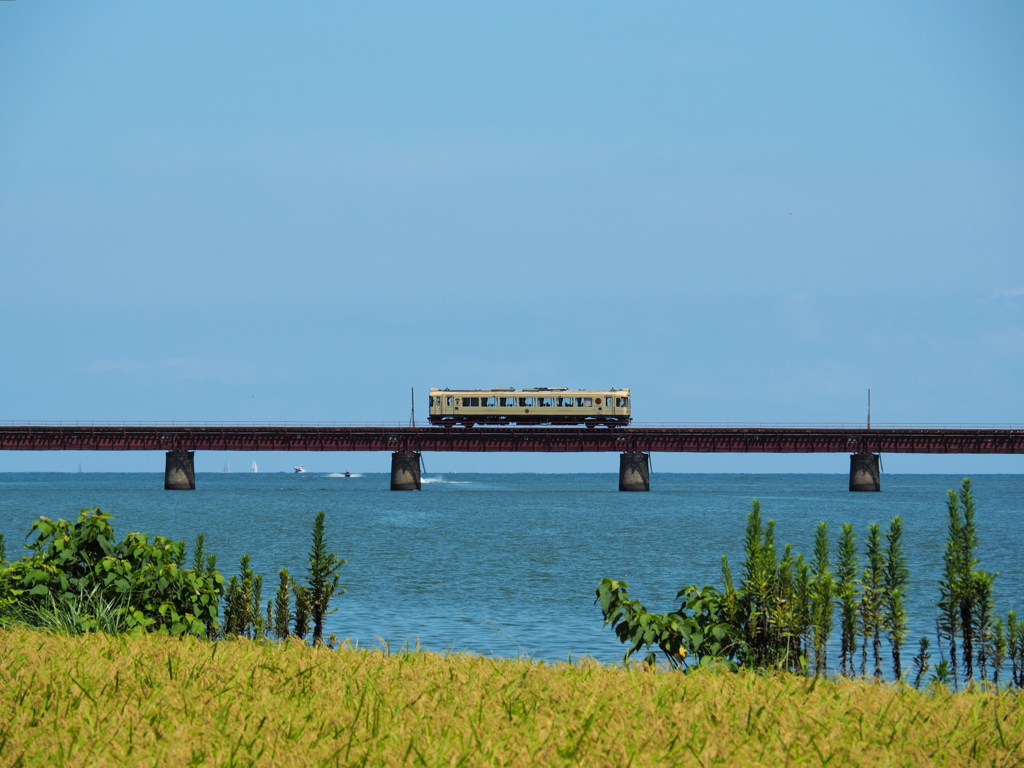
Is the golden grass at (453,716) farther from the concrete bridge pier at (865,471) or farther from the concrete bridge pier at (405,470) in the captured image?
the concrete bridge pier at (865,471)

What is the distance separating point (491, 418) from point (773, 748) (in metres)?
75.7

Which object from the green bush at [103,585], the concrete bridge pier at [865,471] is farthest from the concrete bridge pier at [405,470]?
the green bush at [103,585]

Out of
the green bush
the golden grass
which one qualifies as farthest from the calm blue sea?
the golden grass

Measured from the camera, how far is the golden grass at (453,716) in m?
5.63

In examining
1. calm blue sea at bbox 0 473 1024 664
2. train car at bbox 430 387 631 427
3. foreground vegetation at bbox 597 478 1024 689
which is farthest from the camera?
train car at bbox 430 387 631 427

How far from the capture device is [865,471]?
93.0 metres

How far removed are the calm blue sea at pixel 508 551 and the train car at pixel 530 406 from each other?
6562mm

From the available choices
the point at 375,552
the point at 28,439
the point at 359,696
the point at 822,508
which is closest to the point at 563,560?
the point at 375,552

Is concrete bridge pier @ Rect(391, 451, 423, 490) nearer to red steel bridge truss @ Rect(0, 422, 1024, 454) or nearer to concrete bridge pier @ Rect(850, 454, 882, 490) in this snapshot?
red steel bridge truss @ Rect(0, 422, 1024, 454)

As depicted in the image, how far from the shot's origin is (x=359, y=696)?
6934 millimetres

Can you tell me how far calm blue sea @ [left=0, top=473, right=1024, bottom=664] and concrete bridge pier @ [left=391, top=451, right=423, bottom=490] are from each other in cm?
1018

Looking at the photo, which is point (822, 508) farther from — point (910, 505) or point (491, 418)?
point (491, 418)

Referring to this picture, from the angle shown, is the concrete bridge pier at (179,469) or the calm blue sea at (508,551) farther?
the concrete bridge pier at (179,469)

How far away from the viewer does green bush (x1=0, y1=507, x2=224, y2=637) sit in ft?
35.5
